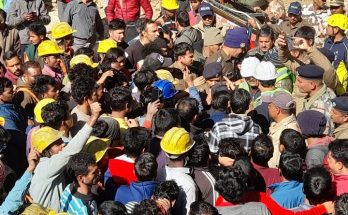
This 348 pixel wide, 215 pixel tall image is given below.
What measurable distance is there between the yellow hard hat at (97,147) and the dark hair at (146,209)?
3.74 feet

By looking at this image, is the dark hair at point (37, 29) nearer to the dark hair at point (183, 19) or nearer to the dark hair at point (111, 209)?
the dark hair at point (183, 19)

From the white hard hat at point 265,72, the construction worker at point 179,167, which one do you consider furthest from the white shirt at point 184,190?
the white hard hat at point 265,72

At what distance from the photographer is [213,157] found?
6555 mm

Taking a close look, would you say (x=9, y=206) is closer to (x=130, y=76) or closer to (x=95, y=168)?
(x=95, y=168)

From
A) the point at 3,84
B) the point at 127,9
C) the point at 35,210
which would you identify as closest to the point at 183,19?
the point at 127,9

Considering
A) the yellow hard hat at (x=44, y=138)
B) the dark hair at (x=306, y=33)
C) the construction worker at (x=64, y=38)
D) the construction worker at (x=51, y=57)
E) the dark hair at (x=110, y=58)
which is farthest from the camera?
the construction worker at (x=64, y=38)

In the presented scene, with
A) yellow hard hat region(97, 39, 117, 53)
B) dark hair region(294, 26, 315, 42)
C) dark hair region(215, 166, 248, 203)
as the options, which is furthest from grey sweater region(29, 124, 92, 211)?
dark hair region(294, 26, 315, 42)

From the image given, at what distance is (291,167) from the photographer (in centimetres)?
546

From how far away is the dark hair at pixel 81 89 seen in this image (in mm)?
6804

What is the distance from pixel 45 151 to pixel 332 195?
102 inches

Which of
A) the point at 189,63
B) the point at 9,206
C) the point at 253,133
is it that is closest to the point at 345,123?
the point at 253,133

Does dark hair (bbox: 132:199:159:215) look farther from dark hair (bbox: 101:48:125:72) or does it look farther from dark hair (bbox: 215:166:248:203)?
dark hair (bbox: 101:48:125:72)

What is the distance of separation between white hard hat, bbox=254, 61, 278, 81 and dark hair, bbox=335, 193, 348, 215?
9.43 ft

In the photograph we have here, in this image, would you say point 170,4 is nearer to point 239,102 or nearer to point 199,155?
point 239,102
